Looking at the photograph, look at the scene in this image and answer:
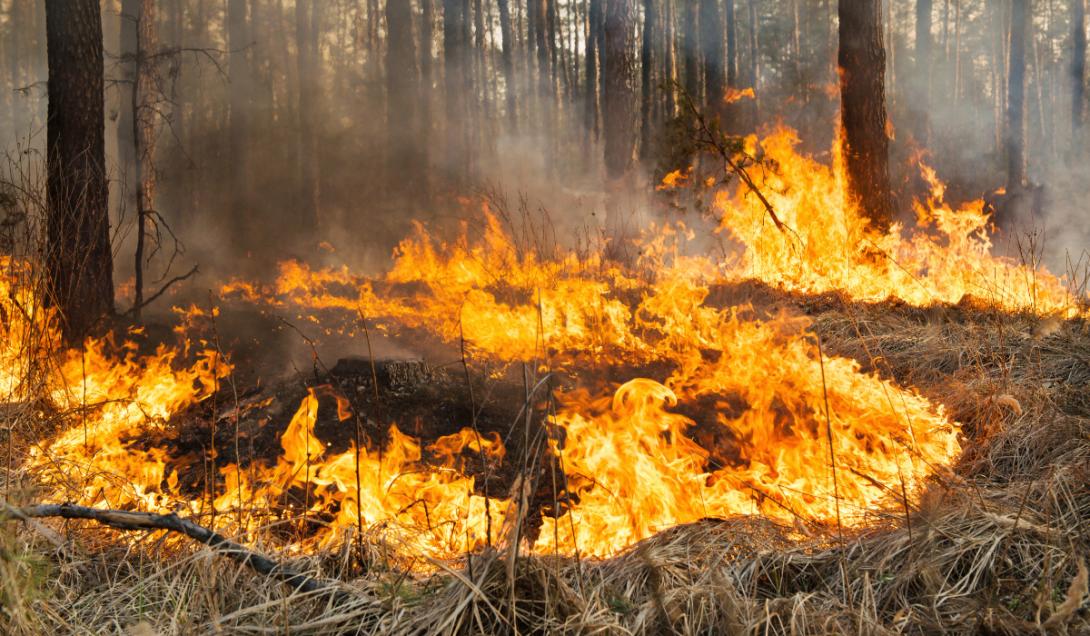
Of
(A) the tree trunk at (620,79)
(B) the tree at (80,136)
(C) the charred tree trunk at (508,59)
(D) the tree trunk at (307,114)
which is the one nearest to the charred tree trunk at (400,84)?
(D) the tree trunk at (307,114)

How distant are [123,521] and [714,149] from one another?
784 cm

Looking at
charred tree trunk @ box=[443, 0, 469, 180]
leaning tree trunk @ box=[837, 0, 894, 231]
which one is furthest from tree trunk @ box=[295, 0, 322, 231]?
leaning tree trunk @ box=[837, 0, 894, 231]

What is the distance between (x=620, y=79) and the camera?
9.05 m

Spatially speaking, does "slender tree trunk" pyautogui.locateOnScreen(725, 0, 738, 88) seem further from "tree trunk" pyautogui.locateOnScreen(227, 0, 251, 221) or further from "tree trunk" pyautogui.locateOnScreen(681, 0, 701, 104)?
"tree trunk" pyautogui.locateOnScreen(227, 0, 251, 221)

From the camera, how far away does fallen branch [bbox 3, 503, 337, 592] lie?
6.65 ft

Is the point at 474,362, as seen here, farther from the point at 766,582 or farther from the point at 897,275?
the point at 897,275

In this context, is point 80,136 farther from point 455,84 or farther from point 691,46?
point 691,46

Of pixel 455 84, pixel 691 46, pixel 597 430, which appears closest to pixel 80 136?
pixel 597 430

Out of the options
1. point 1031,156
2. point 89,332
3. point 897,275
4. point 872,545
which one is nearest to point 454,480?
point 872,545

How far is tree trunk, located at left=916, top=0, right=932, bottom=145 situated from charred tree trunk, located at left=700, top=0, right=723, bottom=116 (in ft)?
19.6

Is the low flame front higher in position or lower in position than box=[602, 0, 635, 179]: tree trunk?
lower

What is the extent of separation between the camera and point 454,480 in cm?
351

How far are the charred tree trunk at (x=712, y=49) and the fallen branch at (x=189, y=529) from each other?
75.0ft

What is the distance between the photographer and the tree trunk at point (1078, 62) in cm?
2055
